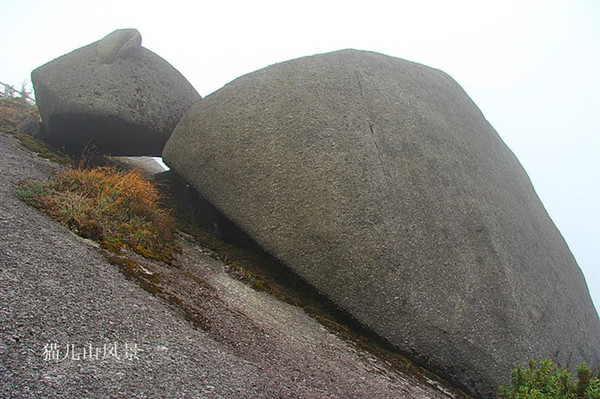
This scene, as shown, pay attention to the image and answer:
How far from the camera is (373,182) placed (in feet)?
15.5

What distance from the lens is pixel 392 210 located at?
4574 mm

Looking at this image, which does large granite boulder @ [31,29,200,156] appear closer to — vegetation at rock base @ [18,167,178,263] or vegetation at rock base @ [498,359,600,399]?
vegetation at rock base @ [18,167,178,263]

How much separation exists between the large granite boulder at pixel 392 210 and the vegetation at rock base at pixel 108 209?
78 centimetres

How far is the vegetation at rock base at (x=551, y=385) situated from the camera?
3.11m

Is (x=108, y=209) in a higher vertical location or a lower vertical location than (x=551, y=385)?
lower

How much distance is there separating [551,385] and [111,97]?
6632 millimetres

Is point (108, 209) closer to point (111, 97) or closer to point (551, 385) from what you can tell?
point (111, 97)

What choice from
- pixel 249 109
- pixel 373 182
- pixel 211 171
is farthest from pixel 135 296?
pixel 249 109

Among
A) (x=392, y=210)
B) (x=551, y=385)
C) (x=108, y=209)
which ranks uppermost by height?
(x=392, y=210)

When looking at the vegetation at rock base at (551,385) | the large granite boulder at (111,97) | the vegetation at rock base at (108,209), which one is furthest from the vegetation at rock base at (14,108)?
the vegetation at rock base at (551,385)

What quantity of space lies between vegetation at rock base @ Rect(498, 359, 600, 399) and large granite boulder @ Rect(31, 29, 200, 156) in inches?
240

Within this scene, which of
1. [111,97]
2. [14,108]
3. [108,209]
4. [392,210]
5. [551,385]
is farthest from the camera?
[14,108]

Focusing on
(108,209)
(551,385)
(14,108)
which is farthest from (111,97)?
(551,385)

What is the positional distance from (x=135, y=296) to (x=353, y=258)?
2299mm
